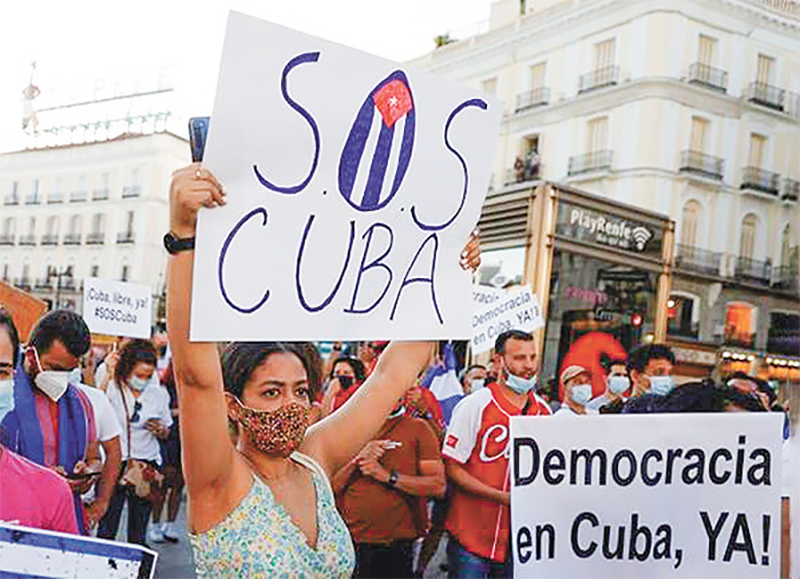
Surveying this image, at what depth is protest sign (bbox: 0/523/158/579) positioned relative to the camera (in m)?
1.53

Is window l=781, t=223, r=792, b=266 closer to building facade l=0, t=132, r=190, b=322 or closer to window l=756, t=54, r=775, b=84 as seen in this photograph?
A: window l=756, t=54, r=775, b=84

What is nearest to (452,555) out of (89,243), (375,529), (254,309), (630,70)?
(375,529)

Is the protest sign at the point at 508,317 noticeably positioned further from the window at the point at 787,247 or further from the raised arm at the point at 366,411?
the window at the point at 787,247

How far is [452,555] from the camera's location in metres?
3.85

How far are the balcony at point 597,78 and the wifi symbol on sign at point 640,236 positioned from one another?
154 inches

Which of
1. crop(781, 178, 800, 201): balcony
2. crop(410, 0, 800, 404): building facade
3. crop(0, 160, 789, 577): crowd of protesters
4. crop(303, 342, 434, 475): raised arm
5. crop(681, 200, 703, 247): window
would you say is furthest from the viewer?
crop(681, 200, 703, 247): window

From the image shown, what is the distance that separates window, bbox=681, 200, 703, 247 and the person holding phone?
9.74 m

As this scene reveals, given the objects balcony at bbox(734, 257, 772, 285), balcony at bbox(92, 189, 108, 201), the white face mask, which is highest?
balcony at bbox(734, 257, 772, 285)

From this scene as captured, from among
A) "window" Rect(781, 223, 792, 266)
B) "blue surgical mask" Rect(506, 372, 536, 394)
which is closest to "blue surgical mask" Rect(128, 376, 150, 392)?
"blue surgical mask" Rect(506, 372, 536, 394)

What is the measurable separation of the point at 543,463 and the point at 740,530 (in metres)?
0.46

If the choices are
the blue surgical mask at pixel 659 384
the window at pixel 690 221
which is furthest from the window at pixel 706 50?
the blue surgical mask at pixel 659 384

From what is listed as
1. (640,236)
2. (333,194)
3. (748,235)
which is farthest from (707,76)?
(333,194)

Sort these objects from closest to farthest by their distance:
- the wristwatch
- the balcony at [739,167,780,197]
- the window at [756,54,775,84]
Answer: the wristwatch < the window at [756,54,775,84] < the balcony at [739,167,780,197]

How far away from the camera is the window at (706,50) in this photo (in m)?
13.3
